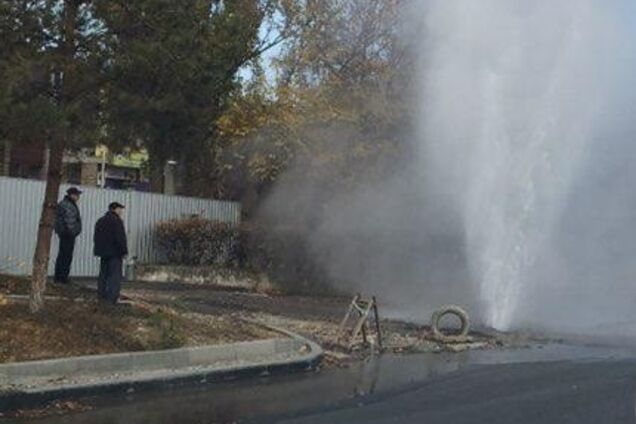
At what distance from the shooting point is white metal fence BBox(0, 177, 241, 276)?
1866 centimetres

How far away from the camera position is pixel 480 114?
17.9m

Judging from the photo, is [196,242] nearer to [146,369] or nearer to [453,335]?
[453,335]

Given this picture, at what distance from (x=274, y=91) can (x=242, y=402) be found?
51.4 feet

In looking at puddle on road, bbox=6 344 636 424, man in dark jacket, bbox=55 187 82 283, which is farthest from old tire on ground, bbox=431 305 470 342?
man in dark jacket, bbox=55 187 82 283

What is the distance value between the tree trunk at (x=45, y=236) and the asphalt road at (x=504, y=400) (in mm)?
3835

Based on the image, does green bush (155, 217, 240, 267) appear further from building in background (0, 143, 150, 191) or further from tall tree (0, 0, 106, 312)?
tall tree (0, 0, 106, 312)

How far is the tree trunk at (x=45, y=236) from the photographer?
10.6m

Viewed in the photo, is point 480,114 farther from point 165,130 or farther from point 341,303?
point 165,130

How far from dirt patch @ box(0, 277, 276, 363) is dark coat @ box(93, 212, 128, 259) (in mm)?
663

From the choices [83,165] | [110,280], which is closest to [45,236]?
[110,280]

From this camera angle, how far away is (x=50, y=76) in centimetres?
1019

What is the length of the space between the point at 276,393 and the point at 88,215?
12.1m

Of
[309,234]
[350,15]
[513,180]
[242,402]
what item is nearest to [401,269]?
[309,234]

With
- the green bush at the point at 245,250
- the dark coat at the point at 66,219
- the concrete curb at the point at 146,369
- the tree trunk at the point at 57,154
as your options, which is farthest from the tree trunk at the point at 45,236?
the green bush at the point at 245,250
